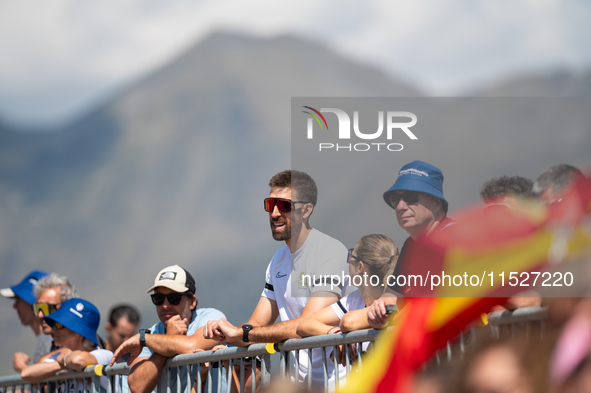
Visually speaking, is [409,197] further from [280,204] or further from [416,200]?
[280,204]

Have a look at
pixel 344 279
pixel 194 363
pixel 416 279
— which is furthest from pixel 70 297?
pixel 416 279

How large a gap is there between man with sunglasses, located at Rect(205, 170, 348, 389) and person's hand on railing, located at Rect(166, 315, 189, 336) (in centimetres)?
39

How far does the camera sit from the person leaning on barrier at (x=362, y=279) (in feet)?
10.6

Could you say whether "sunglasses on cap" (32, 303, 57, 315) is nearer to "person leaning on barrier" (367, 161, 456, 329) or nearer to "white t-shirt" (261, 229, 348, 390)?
"white t-shirt" (261, 229, 348, 390)

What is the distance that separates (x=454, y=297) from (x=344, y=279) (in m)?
2.96

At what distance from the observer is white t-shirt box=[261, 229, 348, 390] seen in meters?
3.66

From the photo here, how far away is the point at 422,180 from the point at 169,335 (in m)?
1.73

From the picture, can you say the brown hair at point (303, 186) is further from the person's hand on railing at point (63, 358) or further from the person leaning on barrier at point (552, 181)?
the person's hand on railing at point (63, 358)

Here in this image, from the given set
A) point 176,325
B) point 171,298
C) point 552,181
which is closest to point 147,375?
point 176,325

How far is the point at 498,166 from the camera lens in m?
3.44

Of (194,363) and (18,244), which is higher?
(18,244)

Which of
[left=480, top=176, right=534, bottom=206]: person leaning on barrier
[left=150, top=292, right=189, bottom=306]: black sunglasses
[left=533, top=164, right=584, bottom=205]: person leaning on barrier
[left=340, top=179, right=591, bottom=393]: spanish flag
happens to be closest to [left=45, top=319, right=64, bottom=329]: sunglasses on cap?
[left=150, top=292, right=189, bottom=306]: black sunglasses

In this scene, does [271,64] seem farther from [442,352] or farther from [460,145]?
[442,352]

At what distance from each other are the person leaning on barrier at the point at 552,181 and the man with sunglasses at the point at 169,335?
1894 millimetres
